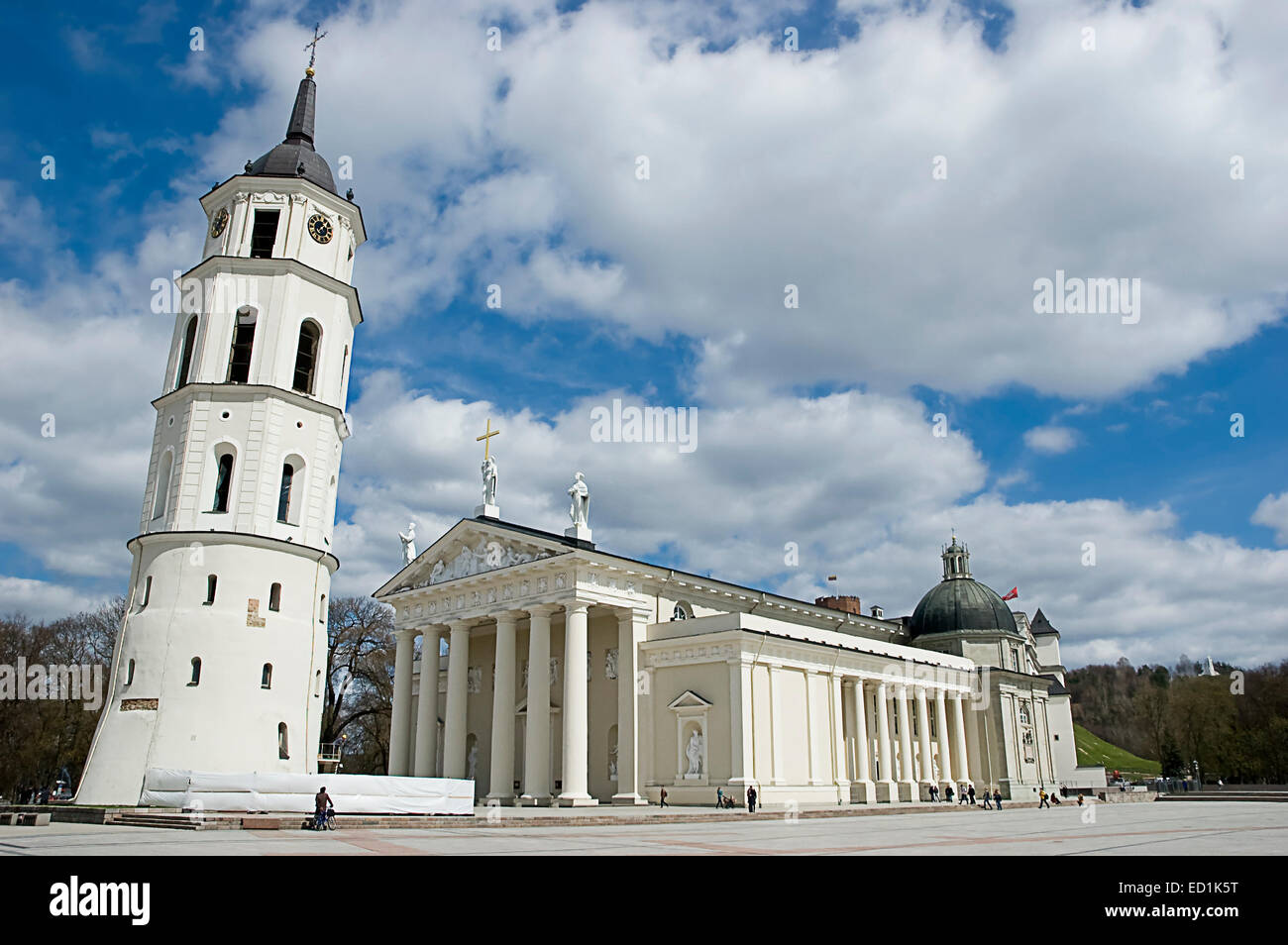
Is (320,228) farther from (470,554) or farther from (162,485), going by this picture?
(470,554)

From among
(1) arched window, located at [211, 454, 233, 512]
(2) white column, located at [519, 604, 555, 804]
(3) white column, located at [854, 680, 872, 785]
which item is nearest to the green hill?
(3) white column, located at [854, 680, 872, 785]

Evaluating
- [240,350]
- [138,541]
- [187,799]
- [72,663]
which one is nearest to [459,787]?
[187,799]

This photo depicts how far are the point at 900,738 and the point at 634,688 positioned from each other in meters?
18.4

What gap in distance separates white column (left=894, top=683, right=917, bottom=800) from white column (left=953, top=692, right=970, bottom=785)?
18.5 ft

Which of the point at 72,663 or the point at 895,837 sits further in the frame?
the point at 72,663

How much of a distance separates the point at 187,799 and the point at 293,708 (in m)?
8.24

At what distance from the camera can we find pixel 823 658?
1769 inches

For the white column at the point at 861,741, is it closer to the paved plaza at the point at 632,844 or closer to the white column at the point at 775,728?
the white column at the point at 775,728

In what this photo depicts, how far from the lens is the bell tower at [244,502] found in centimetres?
2891

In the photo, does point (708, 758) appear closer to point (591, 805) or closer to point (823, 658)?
point (591, 805)

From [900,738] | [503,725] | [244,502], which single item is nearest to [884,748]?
[900,738]

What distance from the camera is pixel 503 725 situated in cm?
4144

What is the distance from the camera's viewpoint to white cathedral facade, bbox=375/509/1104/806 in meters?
39.5
